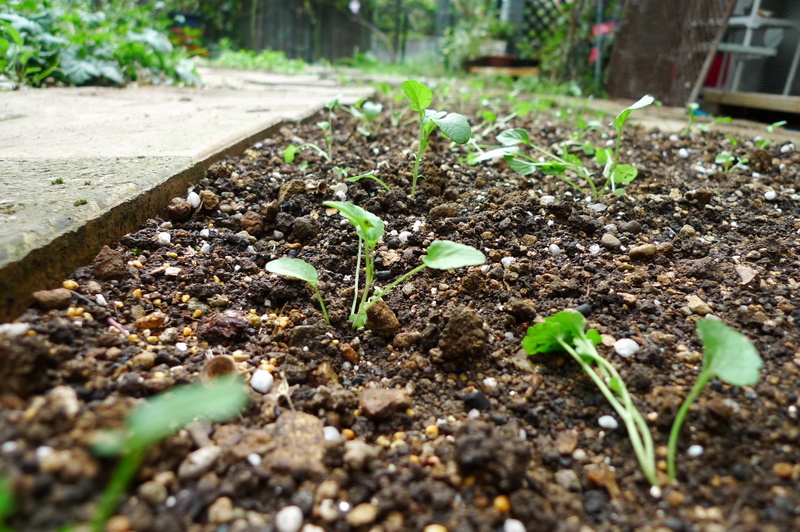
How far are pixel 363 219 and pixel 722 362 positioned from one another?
0.60m

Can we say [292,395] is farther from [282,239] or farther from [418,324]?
[282,239]

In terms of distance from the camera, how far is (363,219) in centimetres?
95

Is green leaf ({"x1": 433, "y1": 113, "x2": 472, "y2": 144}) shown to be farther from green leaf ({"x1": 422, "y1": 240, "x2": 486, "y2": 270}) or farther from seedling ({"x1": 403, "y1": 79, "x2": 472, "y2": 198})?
green leaf ({"x1": 422, "y1": 240, "x2": 486, "y2": 270})

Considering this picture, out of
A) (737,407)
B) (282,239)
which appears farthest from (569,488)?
(282,239)

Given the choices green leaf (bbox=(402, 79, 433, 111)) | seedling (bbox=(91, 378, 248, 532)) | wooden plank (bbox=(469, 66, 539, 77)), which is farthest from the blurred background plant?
wooden plank (bbox=(469, 66, 539, 77))

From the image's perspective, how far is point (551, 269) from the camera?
121 centimetres

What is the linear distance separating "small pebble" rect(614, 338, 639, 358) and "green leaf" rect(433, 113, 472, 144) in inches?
23.3

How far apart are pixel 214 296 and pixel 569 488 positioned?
77cm

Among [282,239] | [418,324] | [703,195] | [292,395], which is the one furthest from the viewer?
[703,195]

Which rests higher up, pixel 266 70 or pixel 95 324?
pixel 266 70

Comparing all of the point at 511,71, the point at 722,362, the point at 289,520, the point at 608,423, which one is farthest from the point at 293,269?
the point at 511,71

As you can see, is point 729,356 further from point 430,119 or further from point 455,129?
point 430,119

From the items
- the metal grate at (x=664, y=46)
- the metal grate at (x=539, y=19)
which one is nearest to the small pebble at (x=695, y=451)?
the metal grate at (x=664, y=46)

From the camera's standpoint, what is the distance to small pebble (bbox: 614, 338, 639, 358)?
93 centimetres
